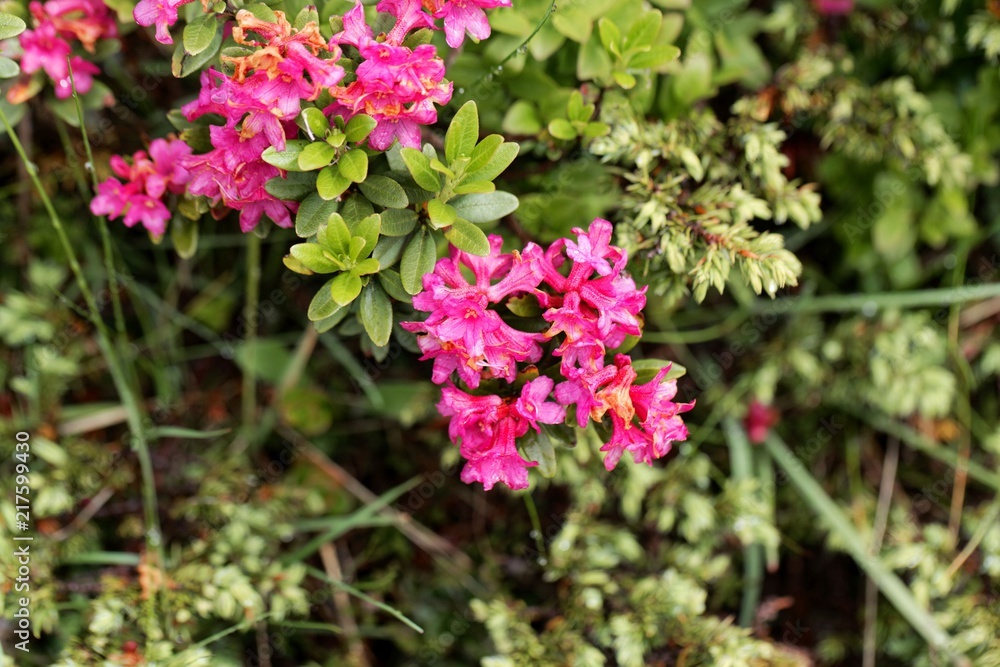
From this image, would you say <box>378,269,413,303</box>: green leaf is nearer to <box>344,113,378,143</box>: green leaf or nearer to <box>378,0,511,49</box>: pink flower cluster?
<box>344,113,378,143</box>: green leaf

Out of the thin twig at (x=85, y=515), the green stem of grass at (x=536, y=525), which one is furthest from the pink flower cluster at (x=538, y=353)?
the thin twig at (x=85, y=515)

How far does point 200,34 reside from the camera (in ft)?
5.85

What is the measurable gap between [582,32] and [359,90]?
75cm

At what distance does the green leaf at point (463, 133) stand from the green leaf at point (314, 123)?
0.85 ft

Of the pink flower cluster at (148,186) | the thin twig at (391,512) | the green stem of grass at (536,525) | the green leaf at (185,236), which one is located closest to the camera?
the pink flower cluster at (148,186)

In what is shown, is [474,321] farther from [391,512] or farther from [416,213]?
[391,512]

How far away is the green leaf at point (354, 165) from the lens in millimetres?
1727

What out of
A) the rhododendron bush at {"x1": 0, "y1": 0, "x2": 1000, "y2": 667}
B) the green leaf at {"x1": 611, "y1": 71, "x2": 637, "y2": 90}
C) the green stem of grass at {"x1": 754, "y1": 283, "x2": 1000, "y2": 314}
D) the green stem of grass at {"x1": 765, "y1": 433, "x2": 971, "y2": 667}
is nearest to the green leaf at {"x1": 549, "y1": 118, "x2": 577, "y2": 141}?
the rhododendron bush at {"x1": 0, "y1": 0, "x2": 1000, "y2": 667}

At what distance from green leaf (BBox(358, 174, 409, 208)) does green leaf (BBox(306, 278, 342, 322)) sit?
21cm

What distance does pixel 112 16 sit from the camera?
235 cm

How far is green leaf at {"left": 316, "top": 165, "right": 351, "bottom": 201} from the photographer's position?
1736mm

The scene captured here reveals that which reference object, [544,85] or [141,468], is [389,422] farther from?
[544,85]

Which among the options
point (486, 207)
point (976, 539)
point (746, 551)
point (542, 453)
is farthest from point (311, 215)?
point (976, 539)

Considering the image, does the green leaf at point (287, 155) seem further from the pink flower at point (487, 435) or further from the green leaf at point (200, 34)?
the pink flower at point (487, 435)
